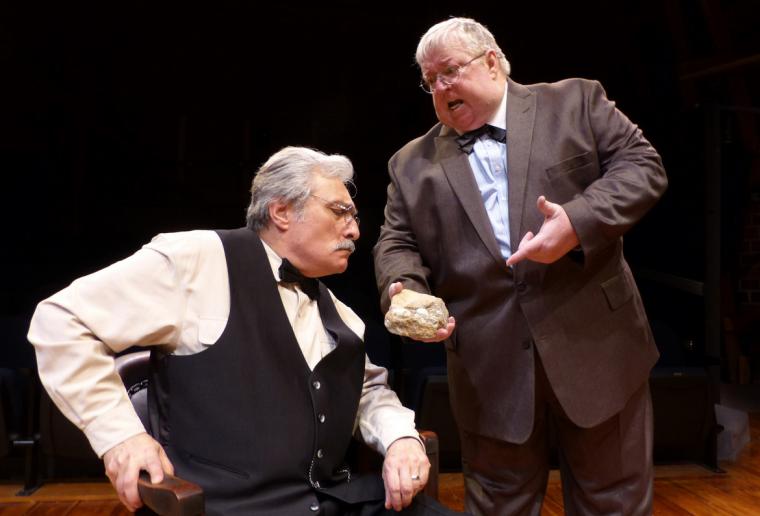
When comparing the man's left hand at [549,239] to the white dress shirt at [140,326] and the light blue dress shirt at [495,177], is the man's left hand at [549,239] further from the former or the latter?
the white dress shirt at [140,326]

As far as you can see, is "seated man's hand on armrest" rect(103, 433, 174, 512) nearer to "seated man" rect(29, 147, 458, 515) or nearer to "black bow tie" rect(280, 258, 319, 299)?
"seated man" rect(29, 147, 458, 515)

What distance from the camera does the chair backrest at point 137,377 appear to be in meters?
1.71

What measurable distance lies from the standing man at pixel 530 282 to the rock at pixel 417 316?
0.20ft

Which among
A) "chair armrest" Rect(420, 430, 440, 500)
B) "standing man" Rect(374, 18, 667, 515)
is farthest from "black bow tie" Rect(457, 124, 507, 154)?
"chair armrest" Rect(420, 430, 440, 500)

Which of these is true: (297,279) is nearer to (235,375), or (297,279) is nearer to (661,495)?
(235,375)

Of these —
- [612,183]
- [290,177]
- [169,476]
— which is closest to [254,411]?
[169,476]

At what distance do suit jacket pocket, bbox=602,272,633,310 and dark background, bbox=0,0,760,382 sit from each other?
2280 mm

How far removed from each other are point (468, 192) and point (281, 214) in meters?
0.43

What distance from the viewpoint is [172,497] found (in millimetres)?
1297

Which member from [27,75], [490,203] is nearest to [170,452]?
[490,203]

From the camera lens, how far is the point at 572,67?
17.0 ft

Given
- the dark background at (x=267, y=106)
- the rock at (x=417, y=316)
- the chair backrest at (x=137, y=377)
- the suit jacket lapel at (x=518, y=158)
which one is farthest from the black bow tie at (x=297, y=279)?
the dark background at (x=267, y=106)

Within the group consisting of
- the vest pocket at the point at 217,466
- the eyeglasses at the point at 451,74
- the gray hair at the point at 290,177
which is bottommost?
the vest pocket at the point at 217,466

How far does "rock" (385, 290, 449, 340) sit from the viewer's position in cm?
157
